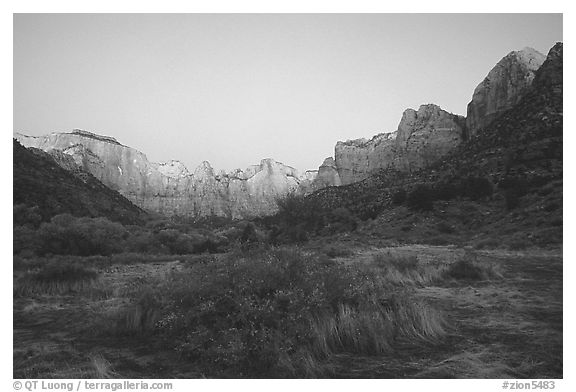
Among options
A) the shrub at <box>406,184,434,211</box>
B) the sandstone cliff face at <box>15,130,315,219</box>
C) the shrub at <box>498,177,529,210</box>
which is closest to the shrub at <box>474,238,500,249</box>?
the shrub at <box>498,177,529,210</box>

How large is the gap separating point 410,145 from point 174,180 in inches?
4083

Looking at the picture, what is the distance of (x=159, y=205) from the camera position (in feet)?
452

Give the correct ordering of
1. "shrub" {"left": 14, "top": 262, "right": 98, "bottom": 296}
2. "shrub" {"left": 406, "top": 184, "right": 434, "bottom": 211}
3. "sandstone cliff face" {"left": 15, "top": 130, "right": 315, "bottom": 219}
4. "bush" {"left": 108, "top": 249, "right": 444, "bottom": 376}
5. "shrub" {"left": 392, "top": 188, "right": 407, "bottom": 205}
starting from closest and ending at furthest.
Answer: "bush" {"left": 108, "top": 249, "right": 444, "bottom": 376} → "shrub" {"left": 14, "top": 262, "right": 98, "bottom": 296} → "shrub" {"left": 406, "top": 184, "right": 434, "bottom": 211} → "shrub" {"left": 392, "top": 188, "right": 407, "bottom": 205} → "sandstone cliff face" {"left": 15, "top": 130, "right": 315, "bottom": 219}

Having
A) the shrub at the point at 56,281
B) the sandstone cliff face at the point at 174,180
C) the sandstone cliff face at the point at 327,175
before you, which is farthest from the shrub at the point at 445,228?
Result: the sandstone cliff face at the point at 327,175

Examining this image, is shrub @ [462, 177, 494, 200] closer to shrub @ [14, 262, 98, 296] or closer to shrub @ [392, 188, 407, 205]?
shrub @ [392, 188, 407, 205]

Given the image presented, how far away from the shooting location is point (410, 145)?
81938mm

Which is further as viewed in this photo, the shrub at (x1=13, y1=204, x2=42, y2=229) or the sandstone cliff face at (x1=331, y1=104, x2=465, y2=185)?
the sandstone cliff face at (x1=331, y1=104, x2=465, y2=185)

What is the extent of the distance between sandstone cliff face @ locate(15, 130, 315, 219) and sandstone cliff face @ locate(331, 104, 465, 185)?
21994 mm

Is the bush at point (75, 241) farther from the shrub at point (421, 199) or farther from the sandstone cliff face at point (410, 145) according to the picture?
the sandstone cliff face at point (410, 145)

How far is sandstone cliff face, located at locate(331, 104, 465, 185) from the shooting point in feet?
249

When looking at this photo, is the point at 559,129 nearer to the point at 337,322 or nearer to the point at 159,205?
the point at 337,322

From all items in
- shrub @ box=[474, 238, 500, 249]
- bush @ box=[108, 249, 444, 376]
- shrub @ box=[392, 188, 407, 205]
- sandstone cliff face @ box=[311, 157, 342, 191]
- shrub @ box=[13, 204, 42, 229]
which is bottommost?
shrub @ box=[474, 238, 500, 249]
